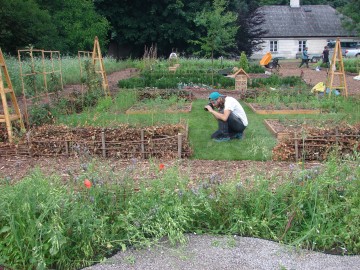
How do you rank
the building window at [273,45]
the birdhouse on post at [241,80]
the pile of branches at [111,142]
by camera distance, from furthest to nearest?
the building window at [273,45], the birdhouse on post at [241,80], the pile of branches at [111,142]

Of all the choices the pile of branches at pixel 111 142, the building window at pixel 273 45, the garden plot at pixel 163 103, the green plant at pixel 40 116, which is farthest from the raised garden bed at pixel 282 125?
the building window at pixel 273 45

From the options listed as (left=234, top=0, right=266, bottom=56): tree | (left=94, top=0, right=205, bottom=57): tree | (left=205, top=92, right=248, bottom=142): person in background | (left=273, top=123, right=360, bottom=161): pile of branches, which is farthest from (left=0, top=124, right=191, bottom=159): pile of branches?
(left=94, top=0, right=205, bottom=57): tree

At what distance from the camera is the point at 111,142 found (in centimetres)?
697

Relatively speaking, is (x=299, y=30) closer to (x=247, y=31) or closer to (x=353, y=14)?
(x=353, y=14)

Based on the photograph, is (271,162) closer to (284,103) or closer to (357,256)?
(357,256)

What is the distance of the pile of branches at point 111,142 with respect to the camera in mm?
6914

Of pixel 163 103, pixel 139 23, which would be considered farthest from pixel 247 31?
pixel 163 103

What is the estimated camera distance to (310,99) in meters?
12.0

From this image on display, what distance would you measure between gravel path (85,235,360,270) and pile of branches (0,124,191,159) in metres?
3.05

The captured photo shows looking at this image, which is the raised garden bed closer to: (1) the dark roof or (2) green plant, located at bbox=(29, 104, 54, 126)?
(2) green plant, located at bbox=(29, 104, 54, 126)

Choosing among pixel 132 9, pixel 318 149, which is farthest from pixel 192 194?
pixel 132 9

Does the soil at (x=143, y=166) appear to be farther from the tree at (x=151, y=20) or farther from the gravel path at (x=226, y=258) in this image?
the tree at (x=151, y=20)

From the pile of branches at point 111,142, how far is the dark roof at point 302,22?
4301 cm

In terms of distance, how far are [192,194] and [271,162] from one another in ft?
8.98
